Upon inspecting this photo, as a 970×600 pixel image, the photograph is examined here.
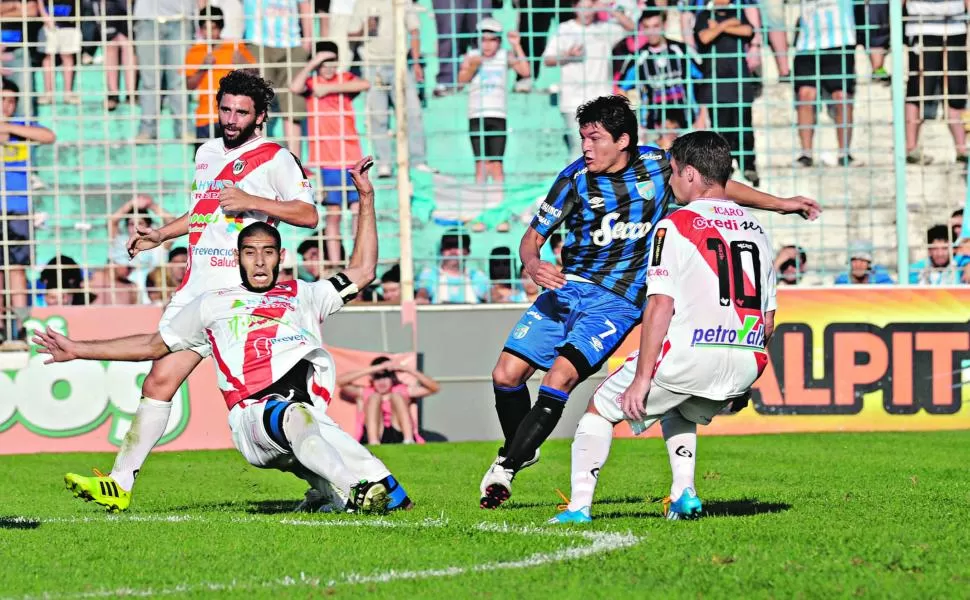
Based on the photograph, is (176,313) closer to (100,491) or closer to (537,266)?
A: (100,491)

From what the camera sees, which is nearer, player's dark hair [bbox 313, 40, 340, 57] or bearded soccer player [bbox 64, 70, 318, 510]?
bearded soccer player [bbox 64, 70, 318, 510]

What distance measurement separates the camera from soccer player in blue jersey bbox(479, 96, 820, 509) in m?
7.39

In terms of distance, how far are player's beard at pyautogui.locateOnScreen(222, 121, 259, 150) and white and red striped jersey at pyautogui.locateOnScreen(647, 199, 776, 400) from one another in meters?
2.66

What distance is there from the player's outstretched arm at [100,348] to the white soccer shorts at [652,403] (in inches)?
91.2

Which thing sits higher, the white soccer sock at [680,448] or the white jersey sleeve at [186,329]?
the white jersey sleeve at [186,329]

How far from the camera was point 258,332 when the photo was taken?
693 centimetres

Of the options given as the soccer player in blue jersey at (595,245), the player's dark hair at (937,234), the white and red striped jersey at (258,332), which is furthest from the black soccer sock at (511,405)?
the player's dark hair at (937,234)

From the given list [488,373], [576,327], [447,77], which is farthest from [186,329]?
[447,77]

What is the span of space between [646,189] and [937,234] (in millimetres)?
7728

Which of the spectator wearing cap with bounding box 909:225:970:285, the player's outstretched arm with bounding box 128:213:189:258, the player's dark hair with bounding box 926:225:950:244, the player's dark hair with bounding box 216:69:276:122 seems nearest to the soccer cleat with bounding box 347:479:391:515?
the player's outstretched arm with bounding box 128:213:189:258

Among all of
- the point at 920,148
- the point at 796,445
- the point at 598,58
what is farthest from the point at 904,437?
the point at 598,58

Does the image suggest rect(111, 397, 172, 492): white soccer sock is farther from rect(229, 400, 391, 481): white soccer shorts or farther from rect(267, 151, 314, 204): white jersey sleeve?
rect(267, 151, 314, 204): white jersey sleeve

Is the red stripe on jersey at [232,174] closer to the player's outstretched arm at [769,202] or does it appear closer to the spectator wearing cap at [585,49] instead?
the player's outstretched arm at [769,202]

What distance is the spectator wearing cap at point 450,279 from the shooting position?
1438 centimetres
